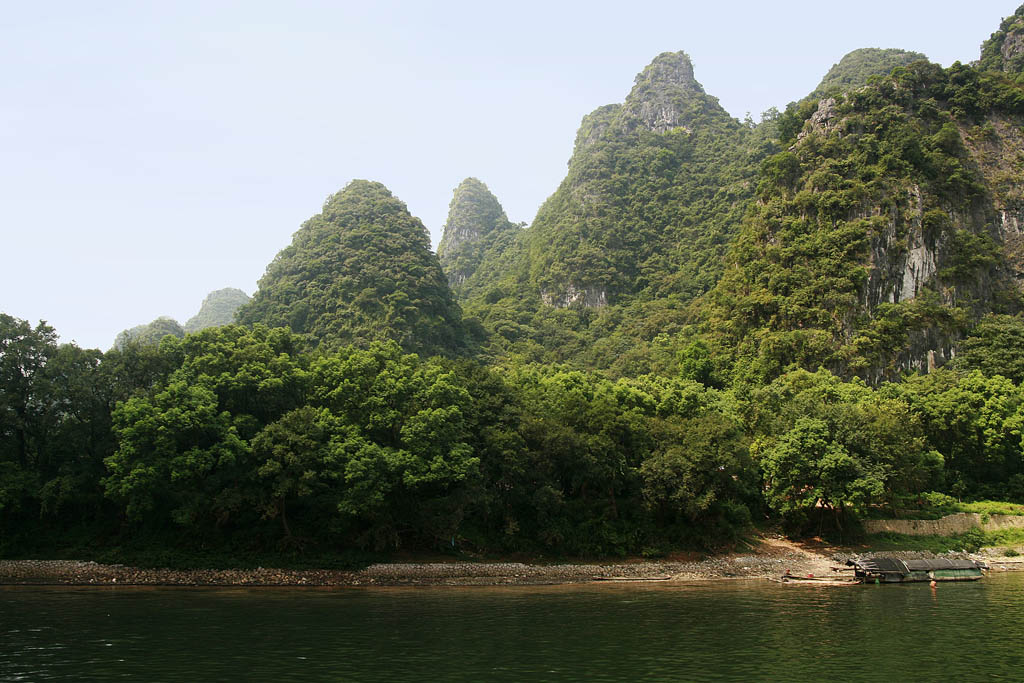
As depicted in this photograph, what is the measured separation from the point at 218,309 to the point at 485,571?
14098 cm

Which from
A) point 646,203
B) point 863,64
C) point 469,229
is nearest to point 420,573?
point 646,203

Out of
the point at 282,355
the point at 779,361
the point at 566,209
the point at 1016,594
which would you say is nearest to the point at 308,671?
the point at 282,355

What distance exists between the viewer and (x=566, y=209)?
118812 millimetres

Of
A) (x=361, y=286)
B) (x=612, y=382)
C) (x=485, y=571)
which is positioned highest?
(x=361, y=286)

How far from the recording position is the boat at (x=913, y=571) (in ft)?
107

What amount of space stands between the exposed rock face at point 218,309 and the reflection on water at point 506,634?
394 ft

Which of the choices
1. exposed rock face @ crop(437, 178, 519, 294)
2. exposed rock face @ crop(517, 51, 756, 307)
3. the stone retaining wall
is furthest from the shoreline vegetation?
exposed rock face @ crop(437, 178, 519, 294)

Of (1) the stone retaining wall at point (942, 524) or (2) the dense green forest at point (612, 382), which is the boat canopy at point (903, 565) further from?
(1) the stone retaining wall at point (942, 524)

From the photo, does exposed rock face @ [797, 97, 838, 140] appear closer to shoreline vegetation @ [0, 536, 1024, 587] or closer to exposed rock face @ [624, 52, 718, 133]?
shoreline vegetation @ [0, 536, 1024, 587]

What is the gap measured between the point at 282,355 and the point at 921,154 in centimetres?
6368

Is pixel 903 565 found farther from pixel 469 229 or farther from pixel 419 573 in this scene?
pixel 469 229

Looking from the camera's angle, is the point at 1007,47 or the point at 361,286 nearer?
the point at 361,286

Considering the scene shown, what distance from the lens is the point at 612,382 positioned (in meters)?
62.9

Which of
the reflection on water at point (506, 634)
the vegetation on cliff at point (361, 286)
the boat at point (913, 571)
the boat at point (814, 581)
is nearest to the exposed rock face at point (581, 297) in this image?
the vegetation on cliff at point (361, 286)
